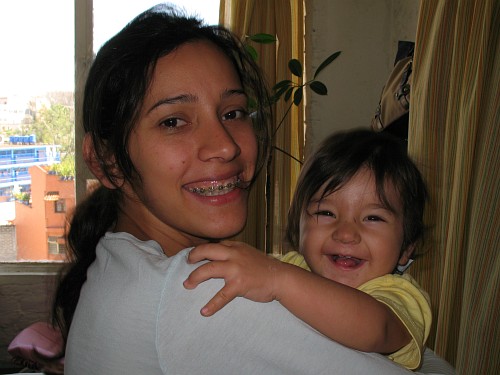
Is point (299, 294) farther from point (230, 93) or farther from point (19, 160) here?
point (19, 160)

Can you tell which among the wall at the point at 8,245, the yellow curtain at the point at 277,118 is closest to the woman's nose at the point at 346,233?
the yellow curtain at the point at 277,118

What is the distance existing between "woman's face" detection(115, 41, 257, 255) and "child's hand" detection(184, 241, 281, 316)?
0.11m

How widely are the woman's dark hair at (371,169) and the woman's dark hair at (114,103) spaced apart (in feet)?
1.50

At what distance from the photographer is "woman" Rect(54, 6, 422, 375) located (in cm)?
64

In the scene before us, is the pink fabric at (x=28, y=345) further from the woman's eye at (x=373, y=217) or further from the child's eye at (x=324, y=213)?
the woman's eye at (x=373, y=217)

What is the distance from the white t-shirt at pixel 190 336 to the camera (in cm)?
63

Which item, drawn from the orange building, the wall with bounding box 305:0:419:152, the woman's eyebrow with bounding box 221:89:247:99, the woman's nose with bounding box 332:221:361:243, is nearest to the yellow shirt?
the woman's nose with bounding box 332:221:361:243

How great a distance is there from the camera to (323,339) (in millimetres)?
654

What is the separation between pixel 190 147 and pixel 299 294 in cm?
32

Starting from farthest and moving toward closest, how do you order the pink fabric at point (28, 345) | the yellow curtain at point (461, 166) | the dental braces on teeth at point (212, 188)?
1. the pink fabric at point (28, 345)
2. the yellow curtain at point (461, 166)
3. the dental braces on teeth at point (212, 188)

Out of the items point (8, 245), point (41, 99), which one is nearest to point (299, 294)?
point (41, 99)

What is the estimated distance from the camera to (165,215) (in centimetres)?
89

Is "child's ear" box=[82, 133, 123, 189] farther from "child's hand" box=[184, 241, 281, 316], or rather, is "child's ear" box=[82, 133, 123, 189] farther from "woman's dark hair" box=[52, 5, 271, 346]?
"child's hand" box=[184, 241, 281, 316]

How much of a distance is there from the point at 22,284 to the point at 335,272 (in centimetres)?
293
